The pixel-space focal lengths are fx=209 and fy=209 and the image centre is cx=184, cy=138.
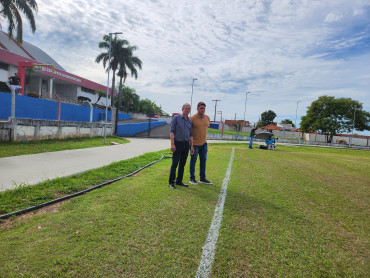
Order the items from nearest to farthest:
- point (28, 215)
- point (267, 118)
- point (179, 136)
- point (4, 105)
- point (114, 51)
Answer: point (28, 215) < point (179, 136) < point (4, 105) < point (114, 51) < point (267, 118)

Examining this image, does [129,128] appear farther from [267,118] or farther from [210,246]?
[267,118]

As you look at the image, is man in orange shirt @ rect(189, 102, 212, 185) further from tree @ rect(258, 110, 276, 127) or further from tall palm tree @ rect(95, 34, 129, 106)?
tree @ rect(258, 110, 276, 127)

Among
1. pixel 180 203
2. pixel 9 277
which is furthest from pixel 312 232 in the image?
pixel 9 277

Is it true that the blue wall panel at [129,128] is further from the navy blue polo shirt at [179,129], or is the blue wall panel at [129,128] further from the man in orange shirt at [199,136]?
the navy blue polo shirt at [179,129]

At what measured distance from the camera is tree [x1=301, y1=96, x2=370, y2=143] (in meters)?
45.5

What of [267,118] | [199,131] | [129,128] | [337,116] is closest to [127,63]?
[129,128]

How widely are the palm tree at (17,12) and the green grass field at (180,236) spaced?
2044 centimetres

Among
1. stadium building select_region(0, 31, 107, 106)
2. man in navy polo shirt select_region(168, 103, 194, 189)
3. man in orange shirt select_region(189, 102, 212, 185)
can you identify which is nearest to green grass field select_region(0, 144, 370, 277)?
man in navy polo shirt select_region(168, 103, 194, 189)

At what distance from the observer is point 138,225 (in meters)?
2.74

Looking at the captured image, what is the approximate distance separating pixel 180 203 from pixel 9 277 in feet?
7.64

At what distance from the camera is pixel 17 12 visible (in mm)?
16906

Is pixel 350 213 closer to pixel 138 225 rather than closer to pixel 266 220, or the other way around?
pixel 266 220

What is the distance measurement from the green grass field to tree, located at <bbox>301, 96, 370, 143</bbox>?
164 feet

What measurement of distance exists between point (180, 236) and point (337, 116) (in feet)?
183
